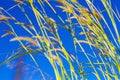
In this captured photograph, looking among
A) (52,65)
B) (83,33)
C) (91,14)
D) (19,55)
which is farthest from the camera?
(83,33)

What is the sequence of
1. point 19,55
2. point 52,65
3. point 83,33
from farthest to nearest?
point 83,33
point 52,65
point 19,55

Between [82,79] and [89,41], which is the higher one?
[89,41]

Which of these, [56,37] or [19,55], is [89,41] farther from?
[19,55]

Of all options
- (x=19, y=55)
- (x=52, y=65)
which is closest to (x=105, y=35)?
(x=52, y=65)

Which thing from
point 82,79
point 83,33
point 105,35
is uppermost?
point 83,33

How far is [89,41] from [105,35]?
143mm

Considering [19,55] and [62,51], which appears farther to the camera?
[62,51]

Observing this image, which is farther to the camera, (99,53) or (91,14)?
(99,53)

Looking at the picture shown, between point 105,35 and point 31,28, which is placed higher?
point 31,28

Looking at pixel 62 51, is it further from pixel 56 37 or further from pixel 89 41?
pixel 89 41

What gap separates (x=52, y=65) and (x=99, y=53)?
35 cm

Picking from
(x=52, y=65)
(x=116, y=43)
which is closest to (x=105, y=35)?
(x=116, y=43)

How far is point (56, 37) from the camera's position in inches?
60.7

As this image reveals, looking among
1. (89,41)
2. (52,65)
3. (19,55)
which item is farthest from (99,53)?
(19,55)
